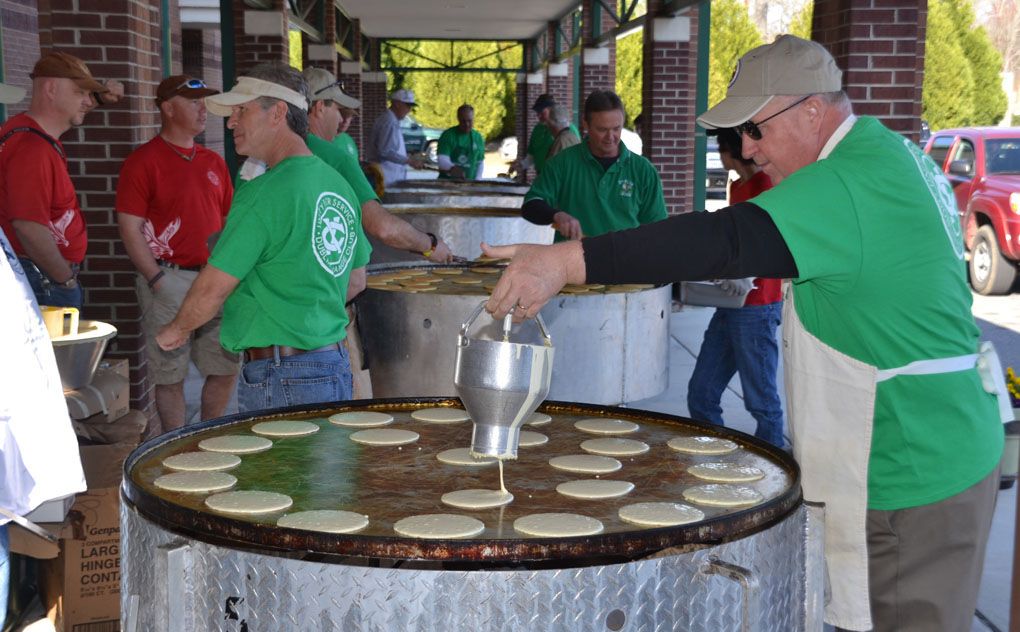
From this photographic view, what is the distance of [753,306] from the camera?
18.9 ft

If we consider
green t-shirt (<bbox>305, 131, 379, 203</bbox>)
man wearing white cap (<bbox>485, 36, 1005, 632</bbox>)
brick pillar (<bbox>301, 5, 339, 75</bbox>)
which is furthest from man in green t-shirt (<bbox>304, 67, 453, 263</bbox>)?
brick pillar (<bbox>301, 5, 339, 75</bbox>)

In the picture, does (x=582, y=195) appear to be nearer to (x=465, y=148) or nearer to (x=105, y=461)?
(x=105, y=461)

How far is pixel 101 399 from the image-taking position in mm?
4562

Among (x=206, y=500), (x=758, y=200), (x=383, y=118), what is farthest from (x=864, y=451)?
(x=383, y=118)

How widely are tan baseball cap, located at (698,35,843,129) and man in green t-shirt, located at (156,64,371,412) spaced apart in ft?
5.01

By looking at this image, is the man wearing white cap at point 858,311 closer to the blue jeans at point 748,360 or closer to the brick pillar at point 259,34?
the blue jeans at point 748,360

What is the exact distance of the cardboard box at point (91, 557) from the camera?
441cm

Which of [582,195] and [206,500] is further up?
[582,195]

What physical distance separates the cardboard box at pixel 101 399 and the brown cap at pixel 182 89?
1.56 metres

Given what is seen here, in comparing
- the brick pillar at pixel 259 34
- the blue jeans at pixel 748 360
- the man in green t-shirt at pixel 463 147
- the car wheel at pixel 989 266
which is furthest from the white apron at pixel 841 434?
the man in green t-shirt at pixel 463 147

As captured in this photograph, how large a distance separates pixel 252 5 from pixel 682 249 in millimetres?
10640

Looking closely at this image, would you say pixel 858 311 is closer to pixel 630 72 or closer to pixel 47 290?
pixel 47 290

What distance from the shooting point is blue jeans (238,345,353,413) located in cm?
390

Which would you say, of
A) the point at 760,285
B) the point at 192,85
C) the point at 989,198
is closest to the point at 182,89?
the point at 192,85
